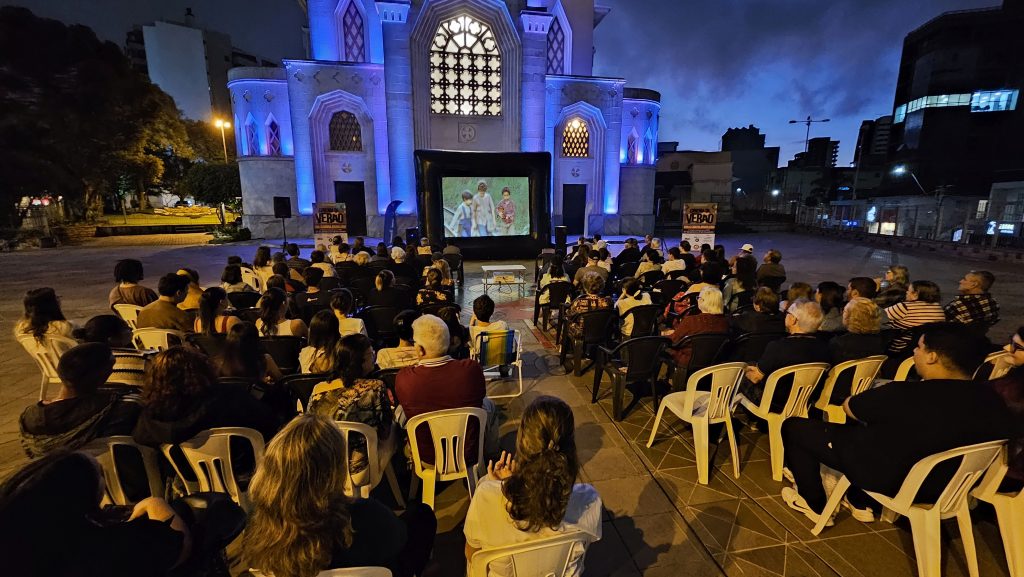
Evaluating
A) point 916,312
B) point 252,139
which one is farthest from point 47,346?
point 252,139

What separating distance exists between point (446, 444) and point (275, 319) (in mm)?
2302

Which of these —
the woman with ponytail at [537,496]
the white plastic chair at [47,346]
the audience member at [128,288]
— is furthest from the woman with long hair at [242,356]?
the audience member at [128,288]

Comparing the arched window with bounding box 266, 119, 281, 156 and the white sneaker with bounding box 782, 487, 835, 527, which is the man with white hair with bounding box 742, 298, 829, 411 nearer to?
the white sneaker with bounding box 782, 487, 835, 527

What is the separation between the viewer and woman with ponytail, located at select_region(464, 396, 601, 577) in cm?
155

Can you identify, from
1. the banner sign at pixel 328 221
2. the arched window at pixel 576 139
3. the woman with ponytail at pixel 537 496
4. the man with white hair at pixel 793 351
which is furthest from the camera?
the arched window at pixel 576 139

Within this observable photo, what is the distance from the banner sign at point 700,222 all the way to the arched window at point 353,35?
1699cm

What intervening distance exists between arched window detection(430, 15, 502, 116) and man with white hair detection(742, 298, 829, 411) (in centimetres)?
1920

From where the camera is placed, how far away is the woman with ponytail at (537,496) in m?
1.55

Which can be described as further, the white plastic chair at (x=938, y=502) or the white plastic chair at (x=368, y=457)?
the white plastic chair at (x=368, y=457)

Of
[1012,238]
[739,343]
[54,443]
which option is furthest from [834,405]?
[1012,238]

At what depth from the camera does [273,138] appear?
67.6ft

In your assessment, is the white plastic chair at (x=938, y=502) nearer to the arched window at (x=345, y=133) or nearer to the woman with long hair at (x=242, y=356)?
the woman with long hair at (x=242, y=356)

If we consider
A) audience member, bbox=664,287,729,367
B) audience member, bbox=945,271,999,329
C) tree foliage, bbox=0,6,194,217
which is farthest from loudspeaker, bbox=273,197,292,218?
audience member, bbox=945,271,999,329

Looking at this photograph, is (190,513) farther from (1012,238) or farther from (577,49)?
(577,49)
